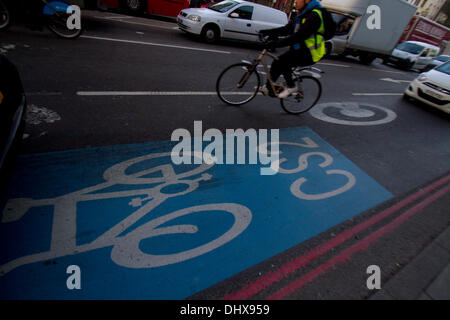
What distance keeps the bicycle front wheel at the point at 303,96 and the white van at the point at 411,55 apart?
1594cm

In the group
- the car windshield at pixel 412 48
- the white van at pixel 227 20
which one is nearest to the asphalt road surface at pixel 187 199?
the white van at pixel 227 20

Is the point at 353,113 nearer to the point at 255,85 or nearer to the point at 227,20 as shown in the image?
the point at 255,85

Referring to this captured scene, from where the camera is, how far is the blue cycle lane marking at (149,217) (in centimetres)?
189

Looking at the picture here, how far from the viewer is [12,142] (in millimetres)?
2100

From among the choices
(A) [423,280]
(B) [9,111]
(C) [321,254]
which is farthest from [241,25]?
(A) [423,280]

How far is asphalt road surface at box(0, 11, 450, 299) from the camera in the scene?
1.98m

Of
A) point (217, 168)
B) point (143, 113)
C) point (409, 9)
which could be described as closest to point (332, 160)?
point (217, 168)

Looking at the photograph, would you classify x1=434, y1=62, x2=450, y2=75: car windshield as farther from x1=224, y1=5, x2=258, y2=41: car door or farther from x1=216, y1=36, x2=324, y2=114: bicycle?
x1=224, y1=5, x2=258, y2=41: car door

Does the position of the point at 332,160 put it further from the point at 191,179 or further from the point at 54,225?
the point at 54,225

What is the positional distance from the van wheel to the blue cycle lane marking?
26.9 feet

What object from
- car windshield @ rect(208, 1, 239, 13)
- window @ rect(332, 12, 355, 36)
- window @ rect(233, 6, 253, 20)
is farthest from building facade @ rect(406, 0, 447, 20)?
car windshield @ rect(208, 1, 239, 13)

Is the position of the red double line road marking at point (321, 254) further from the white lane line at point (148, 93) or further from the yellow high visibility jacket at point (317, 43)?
the white lane line at point (148, 93)

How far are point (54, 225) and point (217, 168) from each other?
1.96 m

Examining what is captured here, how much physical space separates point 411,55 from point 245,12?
14086 mm
